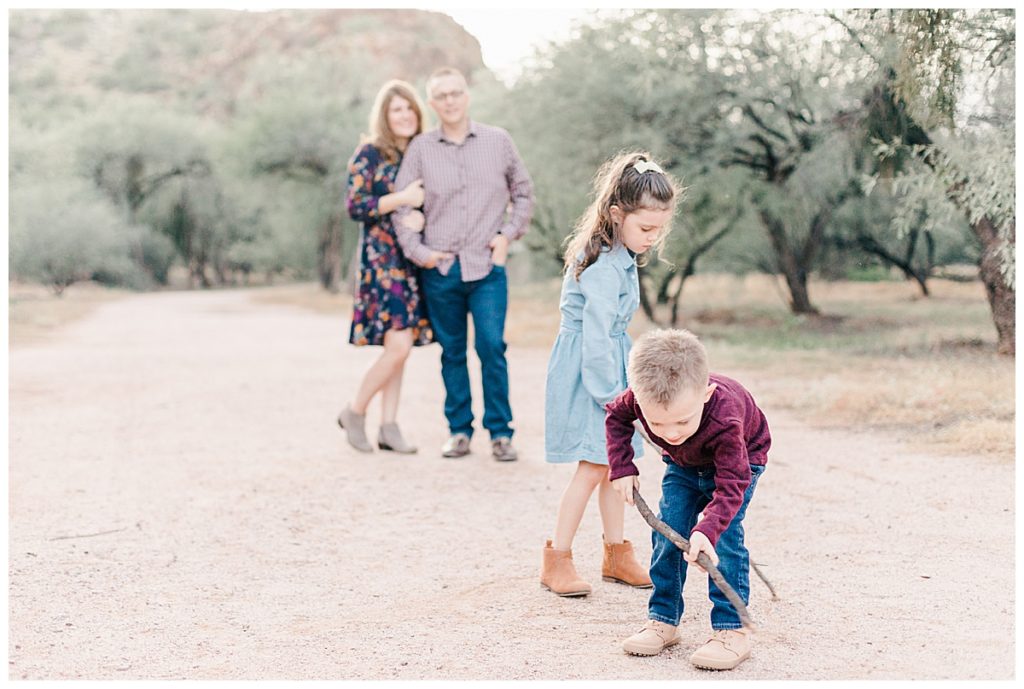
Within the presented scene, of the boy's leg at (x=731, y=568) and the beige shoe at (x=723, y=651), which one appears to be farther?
the boy's leg at (x=731, y=568)

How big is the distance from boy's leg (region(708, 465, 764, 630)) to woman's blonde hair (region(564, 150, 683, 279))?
0.91m

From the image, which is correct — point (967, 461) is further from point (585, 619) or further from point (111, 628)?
point (111, 628)

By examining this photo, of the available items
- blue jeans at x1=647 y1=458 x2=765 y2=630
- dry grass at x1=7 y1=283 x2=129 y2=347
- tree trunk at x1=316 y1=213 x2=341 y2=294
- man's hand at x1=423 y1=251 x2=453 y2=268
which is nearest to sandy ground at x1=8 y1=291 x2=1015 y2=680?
blue jeans at x1=647 y1=458 x2=765 y2=630

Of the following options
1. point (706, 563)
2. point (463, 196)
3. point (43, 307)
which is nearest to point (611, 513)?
point (706, 563)

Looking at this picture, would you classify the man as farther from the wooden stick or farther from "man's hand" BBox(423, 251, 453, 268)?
the wooden stick

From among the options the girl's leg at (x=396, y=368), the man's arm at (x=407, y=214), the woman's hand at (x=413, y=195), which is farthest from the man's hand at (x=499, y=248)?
the girl's leg at (x=396, y=368)

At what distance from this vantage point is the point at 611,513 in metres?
3.97

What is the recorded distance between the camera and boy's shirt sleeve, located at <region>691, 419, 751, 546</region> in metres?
3.01

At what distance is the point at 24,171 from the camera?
2434 centimetres

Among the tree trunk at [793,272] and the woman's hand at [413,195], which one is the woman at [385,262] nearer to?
the woman's hand at [413,195]

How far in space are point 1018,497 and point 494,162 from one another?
2968 mm

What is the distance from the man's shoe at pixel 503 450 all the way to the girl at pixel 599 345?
216cm

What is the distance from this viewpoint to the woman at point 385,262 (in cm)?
627

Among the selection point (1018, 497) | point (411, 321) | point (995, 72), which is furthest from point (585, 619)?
point (995, 72)
